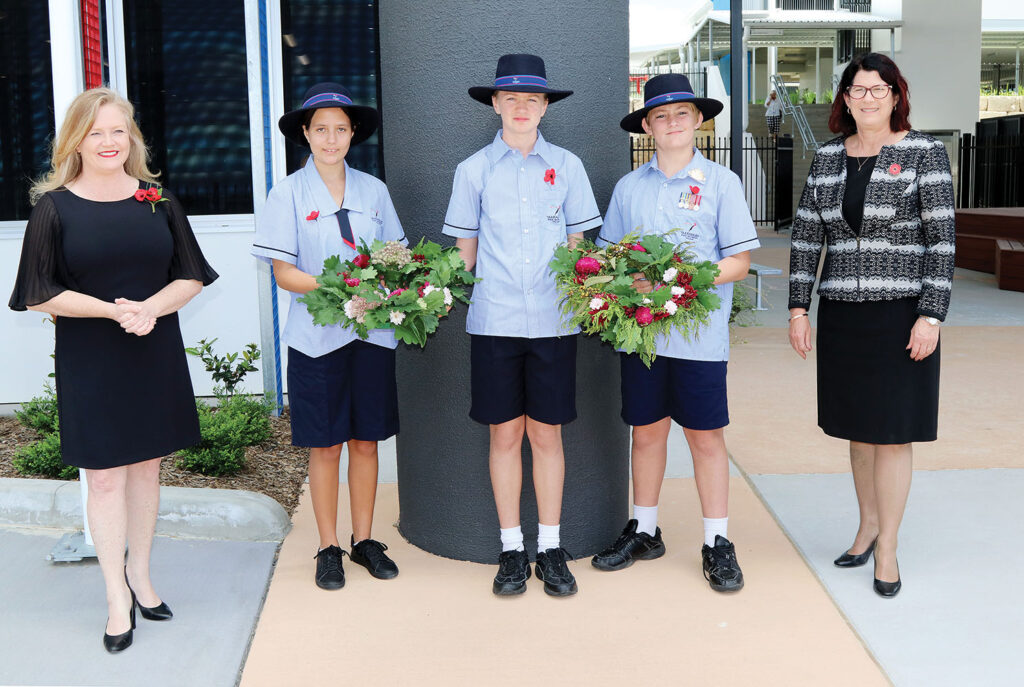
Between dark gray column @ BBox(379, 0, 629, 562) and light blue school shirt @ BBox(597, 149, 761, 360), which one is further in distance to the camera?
dark gray column @ BBox(379, 0, 629, 562)

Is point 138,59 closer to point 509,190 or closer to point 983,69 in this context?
point 509,190

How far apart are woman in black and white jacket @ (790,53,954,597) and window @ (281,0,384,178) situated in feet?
11.7

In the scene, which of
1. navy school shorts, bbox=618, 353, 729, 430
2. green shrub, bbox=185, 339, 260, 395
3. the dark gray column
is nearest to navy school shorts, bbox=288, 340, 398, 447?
the dark gray column

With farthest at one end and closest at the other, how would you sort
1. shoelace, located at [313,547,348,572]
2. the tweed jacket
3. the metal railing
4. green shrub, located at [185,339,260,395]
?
1. the metal railing
2. green shrub, located at [185,339,260,395]
3. shoelace, located at [313,547,348,572]
4. the tweed jacket

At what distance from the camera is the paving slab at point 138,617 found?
11.7 ft

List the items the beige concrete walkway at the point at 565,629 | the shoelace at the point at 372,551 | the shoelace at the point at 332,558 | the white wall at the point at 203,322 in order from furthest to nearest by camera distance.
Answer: the white wall at the point at 203,322
the shoelace at the point at 372,551
the shoelace at the point at 332,558
the beige concrete walkway at the point at 565,629

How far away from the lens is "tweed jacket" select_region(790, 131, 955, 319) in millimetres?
3941

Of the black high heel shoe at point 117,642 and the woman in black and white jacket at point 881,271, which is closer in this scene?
the black high heel shoe at point 117,642

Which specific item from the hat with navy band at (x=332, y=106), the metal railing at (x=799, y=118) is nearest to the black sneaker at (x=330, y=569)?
the hat with navy band at (x=332, y=106)

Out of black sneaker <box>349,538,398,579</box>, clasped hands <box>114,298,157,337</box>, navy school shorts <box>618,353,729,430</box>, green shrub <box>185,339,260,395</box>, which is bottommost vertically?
black sneaker <box>349,538,398,579</box>

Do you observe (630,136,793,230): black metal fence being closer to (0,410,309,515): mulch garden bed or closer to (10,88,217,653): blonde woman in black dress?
(0,410,309,515): mulch garden bed

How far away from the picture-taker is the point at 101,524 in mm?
3771

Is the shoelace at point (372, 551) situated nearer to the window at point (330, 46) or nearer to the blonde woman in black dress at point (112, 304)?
the blonde woman in black dress at point (112, 304)

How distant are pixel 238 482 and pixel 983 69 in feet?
126
